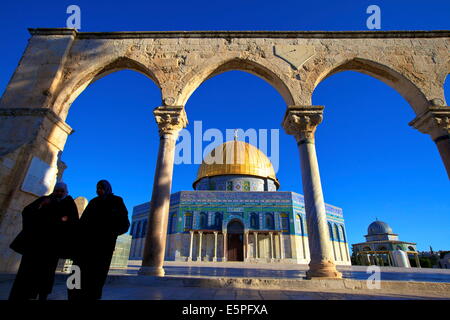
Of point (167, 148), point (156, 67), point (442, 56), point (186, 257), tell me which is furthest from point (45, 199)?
point (186, 257)

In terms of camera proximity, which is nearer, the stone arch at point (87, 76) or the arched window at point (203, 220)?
the stone arch at point (87, 76)

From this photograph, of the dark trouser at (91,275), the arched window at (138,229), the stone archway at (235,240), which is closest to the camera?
the dark trouser at (91,275)

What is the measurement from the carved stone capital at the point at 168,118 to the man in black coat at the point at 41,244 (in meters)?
3.01

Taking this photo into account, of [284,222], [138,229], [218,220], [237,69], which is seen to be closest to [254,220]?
[284,222]

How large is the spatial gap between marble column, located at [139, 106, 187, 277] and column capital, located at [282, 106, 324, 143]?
2.36m

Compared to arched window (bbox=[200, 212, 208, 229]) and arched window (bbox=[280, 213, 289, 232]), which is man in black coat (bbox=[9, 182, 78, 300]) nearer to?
arched window (bbox=[200, 212, 208, 229])

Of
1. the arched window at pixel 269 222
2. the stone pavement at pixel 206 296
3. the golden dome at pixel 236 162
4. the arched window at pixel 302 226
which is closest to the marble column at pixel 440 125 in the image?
the stone pavement at pixel 206 296

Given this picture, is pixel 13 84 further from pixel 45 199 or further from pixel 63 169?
pixel 45 199

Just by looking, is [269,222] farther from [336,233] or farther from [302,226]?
[336,233]

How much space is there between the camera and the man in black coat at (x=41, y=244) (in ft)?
7.26

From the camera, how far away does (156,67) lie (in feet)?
19.2

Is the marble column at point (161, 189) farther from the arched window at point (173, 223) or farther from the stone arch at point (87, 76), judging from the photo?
the arched window at point (173, 223)

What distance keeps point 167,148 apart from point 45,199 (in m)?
2.77

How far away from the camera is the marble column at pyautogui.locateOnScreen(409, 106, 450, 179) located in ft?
16.1
